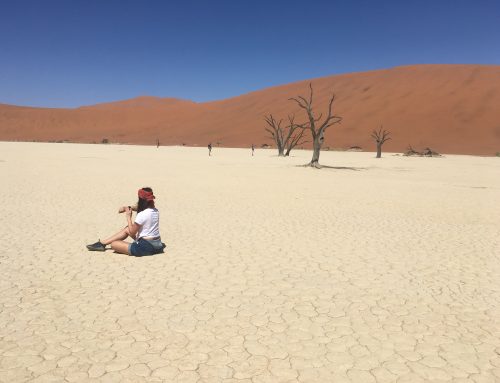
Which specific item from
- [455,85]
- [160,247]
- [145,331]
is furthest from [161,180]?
[455,85]

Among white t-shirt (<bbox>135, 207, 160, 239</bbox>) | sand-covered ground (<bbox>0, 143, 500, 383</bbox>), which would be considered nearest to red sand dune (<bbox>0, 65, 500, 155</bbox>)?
sand-covered ground (<bbox>0, 143, 500, 383</bbox>)

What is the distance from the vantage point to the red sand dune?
6450 cm

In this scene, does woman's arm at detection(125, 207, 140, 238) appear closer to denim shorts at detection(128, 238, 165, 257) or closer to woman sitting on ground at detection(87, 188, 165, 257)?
woman sitting on ground at detection(87, 188, 165, 257)

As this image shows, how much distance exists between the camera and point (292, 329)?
190 inches

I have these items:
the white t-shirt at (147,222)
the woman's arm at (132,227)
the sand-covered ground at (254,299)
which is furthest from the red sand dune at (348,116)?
the woman's arm at (132,227)

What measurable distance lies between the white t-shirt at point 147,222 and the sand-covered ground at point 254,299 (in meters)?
0.46

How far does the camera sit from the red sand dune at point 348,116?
64500 millimetres

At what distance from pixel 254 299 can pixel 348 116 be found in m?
77.0

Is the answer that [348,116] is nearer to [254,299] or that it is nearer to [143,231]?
[143,231]

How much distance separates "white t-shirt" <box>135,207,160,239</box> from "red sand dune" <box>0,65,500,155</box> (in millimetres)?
55969

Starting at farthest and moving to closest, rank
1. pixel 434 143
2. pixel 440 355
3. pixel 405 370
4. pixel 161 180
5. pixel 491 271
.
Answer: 1. pixel 434 143
2. pixel 161 180
3. pixel 491 271
4. pixel 440 355
5. pixel 405 370

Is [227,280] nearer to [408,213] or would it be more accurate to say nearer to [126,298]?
[126,298]

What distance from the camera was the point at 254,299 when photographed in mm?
5676

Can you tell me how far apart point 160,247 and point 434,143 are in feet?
196
